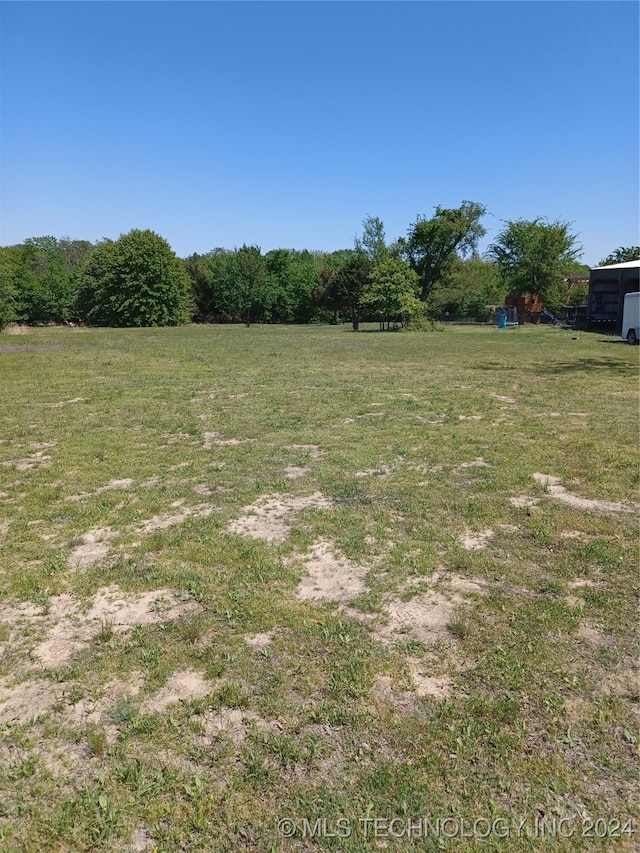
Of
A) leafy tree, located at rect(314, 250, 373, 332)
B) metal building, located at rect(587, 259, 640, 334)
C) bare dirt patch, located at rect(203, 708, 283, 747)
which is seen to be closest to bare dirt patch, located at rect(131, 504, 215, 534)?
bare dirt patch, located at rect(203, 708, 283, 747)

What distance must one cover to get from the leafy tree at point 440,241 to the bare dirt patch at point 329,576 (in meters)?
42.3

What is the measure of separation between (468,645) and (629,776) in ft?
3.07

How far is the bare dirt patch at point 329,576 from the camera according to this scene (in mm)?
3434

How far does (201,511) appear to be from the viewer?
484 centimetres

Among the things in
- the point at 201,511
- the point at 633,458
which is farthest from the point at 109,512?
the point at 633,458

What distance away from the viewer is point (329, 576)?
3.67 m

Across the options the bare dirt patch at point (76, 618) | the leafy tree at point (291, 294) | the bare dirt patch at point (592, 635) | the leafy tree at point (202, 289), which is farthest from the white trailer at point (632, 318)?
the leafy tree at point (202, 289)

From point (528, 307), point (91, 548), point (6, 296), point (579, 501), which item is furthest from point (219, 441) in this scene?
point (6, 296)

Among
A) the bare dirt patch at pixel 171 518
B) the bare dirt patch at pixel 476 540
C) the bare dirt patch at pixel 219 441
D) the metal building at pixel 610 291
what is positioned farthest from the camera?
the metal building at pixel 610 291

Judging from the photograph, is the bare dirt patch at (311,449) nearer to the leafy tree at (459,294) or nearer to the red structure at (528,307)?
the red structure at (528,307)

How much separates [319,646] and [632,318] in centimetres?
2552

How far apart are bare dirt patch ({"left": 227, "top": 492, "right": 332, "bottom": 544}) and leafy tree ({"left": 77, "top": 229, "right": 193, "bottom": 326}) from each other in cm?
4735

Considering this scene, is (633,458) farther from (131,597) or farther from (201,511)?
(131,597)

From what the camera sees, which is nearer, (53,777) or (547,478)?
(53,777)
